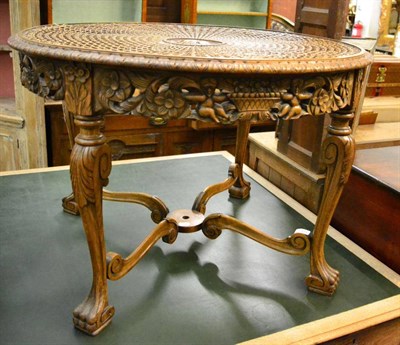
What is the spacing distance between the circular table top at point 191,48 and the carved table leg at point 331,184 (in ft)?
0.46

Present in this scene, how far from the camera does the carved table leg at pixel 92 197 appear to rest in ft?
2.63

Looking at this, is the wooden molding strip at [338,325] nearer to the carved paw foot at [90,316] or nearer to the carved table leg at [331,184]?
the carved table leg at [331,184]

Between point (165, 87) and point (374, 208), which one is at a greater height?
point (165, 87)

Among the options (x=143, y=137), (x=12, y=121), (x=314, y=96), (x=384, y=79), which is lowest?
(x=143, y=137)

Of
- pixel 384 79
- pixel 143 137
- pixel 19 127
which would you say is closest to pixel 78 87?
pixel 19 127

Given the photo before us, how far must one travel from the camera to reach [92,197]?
826mm

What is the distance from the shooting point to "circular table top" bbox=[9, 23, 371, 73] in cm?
75

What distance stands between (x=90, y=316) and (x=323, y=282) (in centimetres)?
49

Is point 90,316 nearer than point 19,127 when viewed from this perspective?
Yes

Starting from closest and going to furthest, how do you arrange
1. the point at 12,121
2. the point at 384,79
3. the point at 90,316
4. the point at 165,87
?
the point at 165,87 → the point at 90,316 → the point at 12,121 → the point at 384,79

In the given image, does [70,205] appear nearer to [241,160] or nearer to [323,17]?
[241,160]

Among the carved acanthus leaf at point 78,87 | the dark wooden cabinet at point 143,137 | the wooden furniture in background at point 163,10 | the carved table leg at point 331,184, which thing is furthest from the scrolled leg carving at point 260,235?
the wooden furniture in background at point 163,10

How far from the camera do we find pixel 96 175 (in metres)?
0.81

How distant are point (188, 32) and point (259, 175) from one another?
2.07ft
